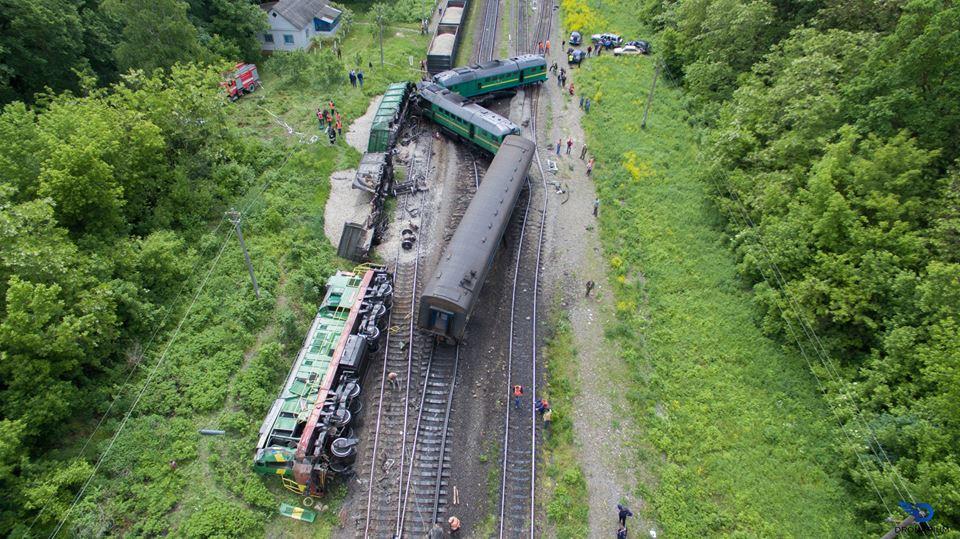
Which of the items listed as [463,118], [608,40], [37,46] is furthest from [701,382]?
[37,46]

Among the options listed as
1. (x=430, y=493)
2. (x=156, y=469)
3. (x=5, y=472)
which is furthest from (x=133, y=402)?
(x=430, y=493)

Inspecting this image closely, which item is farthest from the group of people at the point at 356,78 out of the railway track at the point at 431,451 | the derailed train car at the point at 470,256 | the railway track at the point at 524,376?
the railway track at the point at 431,451

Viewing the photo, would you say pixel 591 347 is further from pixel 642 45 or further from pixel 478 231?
pixel 642 45

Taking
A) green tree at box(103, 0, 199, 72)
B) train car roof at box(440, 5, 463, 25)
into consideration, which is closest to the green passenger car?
train car roof at box(440, 5, 463, 25)

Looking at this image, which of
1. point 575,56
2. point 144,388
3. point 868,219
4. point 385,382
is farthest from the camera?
point 575,56

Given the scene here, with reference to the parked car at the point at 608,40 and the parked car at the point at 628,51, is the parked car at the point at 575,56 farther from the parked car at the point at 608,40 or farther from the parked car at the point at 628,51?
the parked car at the point at 628,51
